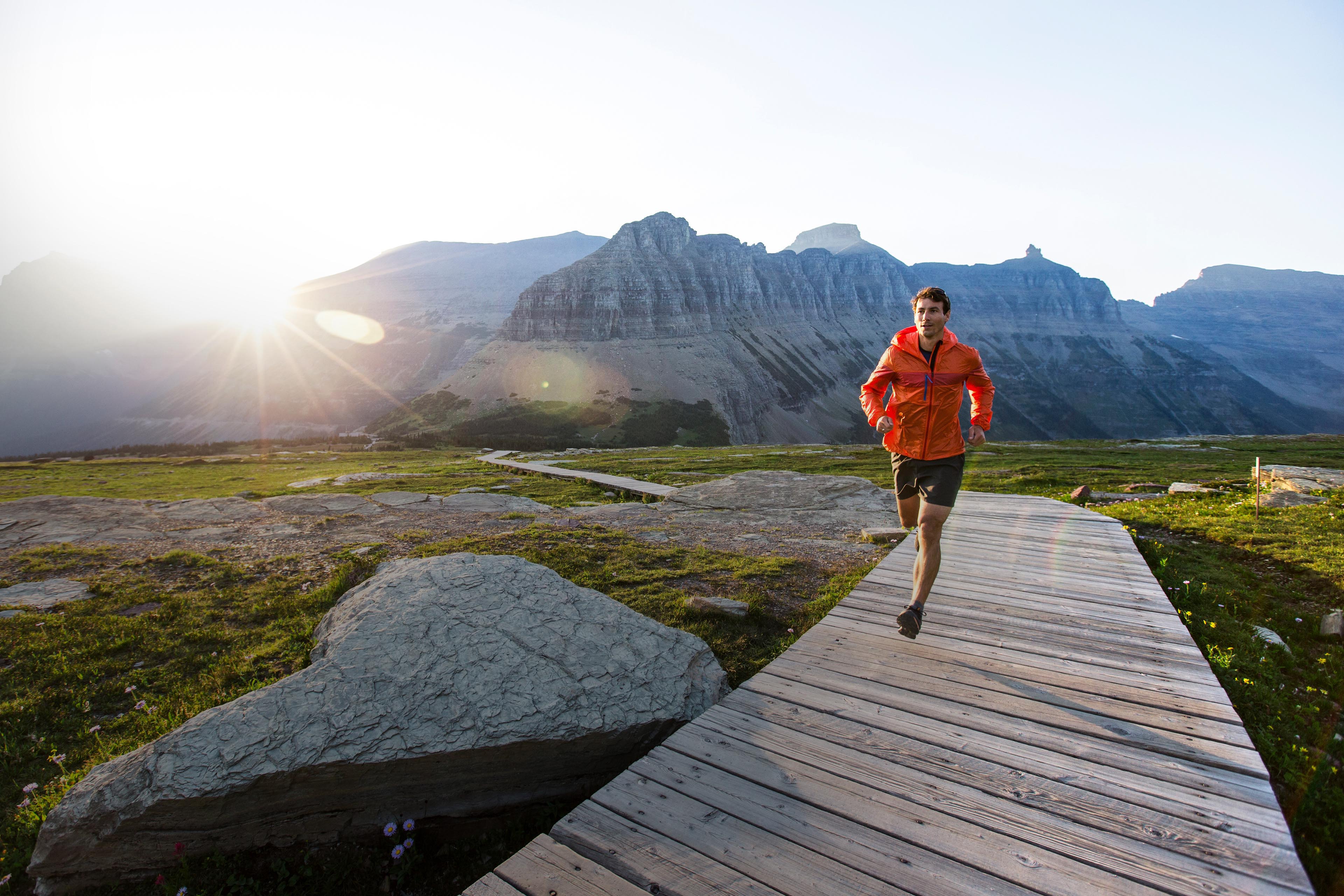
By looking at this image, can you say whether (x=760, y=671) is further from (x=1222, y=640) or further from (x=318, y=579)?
(x=318, y=579)

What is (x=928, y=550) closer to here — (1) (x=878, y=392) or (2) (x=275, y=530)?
(1) (x=878, y=392)

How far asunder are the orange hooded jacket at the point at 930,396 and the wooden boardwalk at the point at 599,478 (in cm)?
1357

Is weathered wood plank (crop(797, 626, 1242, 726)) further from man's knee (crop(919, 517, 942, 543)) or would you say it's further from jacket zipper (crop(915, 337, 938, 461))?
jacket zipper (crop(915, 337, 938, 461))

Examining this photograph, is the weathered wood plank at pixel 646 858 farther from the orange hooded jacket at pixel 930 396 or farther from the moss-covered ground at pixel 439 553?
the orange hooded jacket at pixel 930 396

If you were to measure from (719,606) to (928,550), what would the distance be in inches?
126

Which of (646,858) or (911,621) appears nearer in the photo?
(646,858)

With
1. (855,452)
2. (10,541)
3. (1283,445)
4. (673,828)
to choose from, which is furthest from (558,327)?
(673,828)

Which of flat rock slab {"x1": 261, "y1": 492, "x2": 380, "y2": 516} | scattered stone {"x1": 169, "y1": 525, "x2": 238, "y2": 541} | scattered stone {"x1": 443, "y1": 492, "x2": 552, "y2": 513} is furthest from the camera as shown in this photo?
scattered stone {"x1": 443, "y1": 492, "x2": 552, "y2": 513}

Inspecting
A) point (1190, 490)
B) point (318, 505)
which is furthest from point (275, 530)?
point (1190, 490)

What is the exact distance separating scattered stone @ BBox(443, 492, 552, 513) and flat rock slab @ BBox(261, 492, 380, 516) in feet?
7.62

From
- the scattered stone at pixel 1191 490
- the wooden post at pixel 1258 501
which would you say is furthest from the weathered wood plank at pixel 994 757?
the scattered stone at pixel 1191 490

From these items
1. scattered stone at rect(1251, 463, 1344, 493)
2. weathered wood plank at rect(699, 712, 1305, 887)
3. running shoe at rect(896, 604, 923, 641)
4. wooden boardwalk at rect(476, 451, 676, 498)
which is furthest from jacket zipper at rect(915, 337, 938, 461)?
scattered stone at rect(1251, 463, 1344, 493)

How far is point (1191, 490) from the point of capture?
1709cm

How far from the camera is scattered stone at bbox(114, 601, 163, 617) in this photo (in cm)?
893
